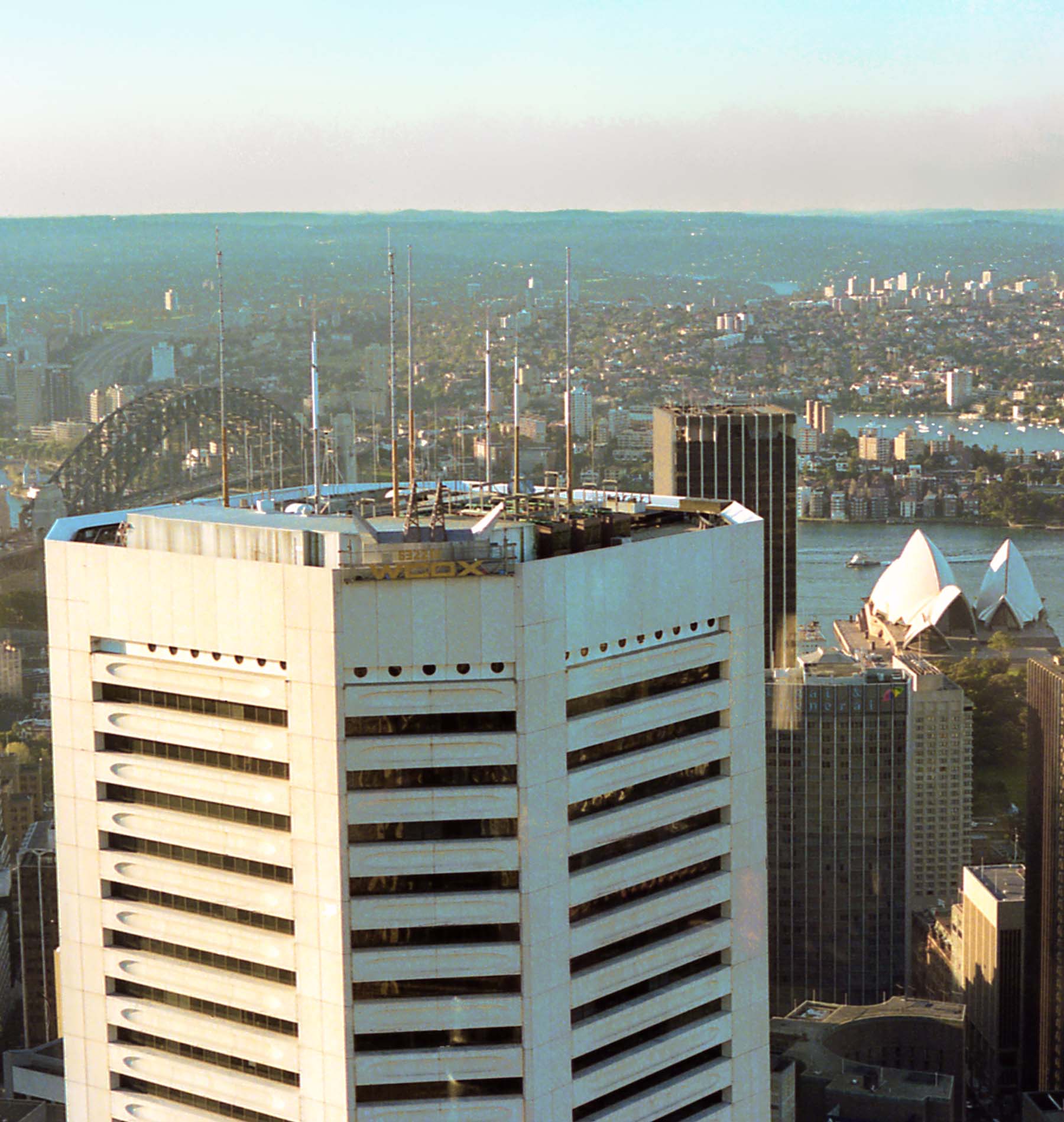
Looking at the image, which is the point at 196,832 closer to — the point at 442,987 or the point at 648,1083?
the point at 442,987

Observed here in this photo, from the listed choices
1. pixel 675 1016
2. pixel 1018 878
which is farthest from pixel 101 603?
pixel 1018 878

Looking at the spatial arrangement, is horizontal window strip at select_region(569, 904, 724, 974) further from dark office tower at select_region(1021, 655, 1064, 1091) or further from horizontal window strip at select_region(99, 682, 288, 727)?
dark office tower at select_region(1021, 655, 1064, 1091)

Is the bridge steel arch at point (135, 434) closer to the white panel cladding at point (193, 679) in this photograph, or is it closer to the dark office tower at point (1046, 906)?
the white panel cladding at point (193, 679)

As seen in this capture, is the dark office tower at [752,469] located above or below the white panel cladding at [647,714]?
below

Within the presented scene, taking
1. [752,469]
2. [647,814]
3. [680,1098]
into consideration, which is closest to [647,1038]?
[680,1098]

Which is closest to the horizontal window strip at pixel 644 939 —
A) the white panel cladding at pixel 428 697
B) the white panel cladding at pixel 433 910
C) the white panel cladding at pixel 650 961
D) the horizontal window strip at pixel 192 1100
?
the white panel cladding at pixel 650 961

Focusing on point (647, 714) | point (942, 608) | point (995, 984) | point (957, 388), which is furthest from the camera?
point (957, 388)
